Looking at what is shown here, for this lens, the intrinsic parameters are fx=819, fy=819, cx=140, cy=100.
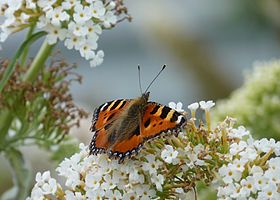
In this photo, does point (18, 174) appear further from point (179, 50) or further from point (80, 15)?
point (179, 50)

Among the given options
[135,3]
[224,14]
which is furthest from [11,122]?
[224,14]

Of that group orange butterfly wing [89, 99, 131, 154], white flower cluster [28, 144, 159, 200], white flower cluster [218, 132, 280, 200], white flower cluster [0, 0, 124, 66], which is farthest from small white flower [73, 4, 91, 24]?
white flower cluster [218, 132, 280, 200]

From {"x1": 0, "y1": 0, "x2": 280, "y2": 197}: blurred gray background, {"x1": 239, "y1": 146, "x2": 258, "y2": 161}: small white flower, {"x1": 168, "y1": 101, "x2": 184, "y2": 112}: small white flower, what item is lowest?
{"x1": 239, "y1": 146, "x2": 258, "y2": 161}: small white flower

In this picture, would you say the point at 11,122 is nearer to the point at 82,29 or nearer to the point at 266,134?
the point at 82,29

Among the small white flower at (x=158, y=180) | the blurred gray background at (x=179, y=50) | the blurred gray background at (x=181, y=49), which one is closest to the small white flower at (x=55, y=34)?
the small white flower at (x=158, y=180)

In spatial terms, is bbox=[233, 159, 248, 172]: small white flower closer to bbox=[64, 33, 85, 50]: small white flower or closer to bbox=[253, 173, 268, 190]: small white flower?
bbox=[253, 173, 268, 190]: small white flower

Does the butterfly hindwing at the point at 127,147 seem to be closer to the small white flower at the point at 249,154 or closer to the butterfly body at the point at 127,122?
the butterfly body at the point at 127,122
